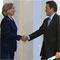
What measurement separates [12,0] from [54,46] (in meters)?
1.75

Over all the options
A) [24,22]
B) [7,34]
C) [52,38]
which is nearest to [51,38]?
[52,38]

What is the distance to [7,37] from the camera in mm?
4055

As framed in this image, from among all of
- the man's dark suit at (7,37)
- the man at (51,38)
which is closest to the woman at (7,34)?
the man's dark suit at (7,37)

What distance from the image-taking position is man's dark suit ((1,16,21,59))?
3998 millimetres

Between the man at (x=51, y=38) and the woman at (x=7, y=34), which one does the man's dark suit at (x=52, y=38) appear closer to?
the man at (x=51, y=38)

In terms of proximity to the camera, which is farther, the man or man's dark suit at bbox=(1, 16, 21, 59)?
man's dark suit at bbox=(1, 16, 21, 59)

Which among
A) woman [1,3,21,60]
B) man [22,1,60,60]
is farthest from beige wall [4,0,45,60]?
man [22,1,60,60]

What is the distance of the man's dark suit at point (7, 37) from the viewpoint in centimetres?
400

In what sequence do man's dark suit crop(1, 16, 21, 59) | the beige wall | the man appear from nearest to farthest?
the man → man's dark suit crop(1, 16, 21, 59) → the beige wall

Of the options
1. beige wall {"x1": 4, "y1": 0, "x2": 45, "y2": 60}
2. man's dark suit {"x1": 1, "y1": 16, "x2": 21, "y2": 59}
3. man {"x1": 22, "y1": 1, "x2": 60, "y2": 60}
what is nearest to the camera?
man {"x1": 22, "y1": 1, "x2": 60, "y2": 60}

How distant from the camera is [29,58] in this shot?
17.3 ft

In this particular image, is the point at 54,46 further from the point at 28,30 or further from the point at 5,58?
the point at 28,30

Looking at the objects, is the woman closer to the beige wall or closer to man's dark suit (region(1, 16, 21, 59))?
man's dark suit (region(1, 16, 21, 59))

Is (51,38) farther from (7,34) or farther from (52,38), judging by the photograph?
(7,34)
